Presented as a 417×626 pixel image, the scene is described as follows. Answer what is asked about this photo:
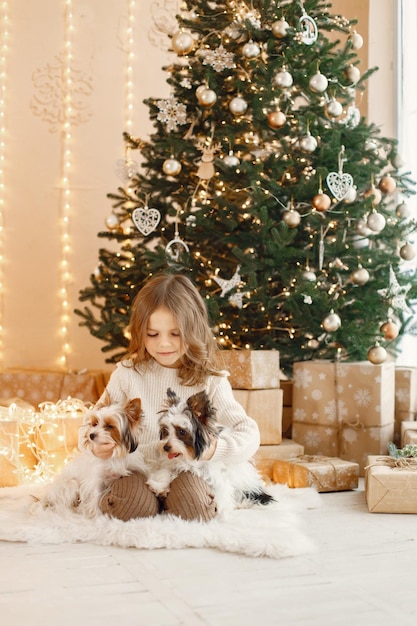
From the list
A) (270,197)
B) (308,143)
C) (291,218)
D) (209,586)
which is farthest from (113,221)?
A: (209,586)

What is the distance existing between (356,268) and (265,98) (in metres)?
0.93

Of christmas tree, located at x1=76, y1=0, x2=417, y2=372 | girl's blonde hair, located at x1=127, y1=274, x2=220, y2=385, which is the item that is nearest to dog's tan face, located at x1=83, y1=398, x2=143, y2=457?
girl's blonde hair, located at x1=127, y1=274, x2=220, y2=385

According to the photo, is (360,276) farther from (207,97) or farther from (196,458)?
(196,458)

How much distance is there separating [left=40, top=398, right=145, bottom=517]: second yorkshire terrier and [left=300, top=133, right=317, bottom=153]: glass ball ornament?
1554 mm

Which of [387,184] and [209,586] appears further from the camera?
[387,184]

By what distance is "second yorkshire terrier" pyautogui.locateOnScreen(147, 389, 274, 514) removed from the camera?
226 cm

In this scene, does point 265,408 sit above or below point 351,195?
below

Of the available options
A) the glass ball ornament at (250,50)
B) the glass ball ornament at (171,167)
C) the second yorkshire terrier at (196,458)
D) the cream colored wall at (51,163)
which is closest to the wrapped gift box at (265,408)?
the second yorkshire terrier at (196,458)

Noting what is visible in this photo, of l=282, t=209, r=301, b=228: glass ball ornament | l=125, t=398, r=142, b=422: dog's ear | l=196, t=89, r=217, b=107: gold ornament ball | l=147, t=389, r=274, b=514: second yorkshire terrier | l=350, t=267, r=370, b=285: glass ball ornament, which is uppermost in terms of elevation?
l=196, t=89, r=217, b=107: gold ornament ball

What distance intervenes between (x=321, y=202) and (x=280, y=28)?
0.83m

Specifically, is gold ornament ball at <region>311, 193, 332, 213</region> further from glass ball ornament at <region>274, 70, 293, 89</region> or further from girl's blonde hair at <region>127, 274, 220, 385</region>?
girl's blonde hair at <region>127, 274, 220, 385</region>

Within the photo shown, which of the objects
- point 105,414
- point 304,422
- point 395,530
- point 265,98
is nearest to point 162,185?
point 265,98

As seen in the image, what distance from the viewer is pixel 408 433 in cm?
331

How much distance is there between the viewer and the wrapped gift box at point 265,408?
129 inches
